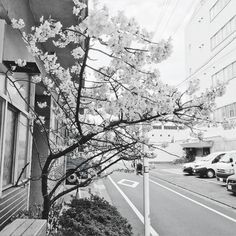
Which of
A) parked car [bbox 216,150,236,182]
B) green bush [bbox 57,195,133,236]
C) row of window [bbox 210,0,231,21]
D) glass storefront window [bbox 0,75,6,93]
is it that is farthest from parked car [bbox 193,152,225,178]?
glass storefront window [bbox 0,75,6,93]

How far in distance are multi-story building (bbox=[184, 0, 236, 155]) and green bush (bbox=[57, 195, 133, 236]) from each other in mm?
19129

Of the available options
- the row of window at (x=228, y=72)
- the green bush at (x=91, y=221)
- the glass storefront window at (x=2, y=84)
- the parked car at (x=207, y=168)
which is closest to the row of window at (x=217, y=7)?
the row of window at (x=228, y=72)

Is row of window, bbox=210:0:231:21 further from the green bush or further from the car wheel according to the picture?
the green bush

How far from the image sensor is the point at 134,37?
257 cm

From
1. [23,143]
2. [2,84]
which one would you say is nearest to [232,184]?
[23,143]

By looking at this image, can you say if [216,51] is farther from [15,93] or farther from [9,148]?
[9,148]

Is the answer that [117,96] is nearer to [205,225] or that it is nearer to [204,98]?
[204,98]

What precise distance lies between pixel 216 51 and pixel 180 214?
969 inches

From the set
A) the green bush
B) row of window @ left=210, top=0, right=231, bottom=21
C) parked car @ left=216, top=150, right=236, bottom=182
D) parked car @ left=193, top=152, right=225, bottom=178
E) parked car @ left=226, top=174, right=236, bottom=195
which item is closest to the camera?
the green bush

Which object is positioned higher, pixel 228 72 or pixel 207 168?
pixel 228 72

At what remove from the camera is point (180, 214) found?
969 centimetres

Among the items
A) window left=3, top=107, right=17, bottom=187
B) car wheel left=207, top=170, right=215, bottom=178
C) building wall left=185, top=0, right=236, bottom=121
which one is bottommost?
car wheel left=207, top=170, right=215, bottom=178

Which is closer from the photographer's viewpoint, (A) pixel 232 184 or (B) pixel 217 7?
(A) pixel 232 184

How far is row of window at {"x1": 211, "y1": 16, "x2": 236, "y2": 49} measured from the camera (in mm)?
27031
